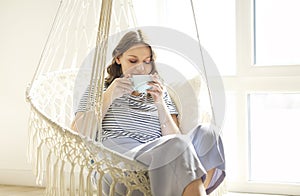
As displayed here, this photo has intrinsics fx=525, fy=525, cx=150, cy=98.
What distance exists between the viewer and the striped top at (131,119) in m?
2.25

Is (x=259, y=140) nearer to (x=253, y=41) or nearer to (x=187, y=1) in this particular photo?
(x=253, y=41)

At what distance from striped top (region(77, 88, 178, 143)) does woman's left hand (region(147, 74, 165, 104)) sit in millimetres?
42

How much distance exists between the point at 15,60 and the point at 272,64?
1.57 meters

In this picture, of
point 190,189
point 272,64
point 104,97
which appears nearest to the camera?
point 190,189

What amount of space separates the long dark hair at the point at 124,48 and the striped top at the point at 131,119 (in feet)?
0.47

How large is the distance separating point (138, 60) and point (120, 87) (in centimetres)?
16

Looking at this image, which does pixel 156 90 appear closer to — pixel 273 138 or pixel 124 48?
pixel 124 48

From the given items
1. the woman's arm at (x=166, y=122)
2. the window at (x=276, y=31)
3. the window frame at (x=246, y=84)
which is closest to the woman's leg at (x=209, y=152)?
the woman's arm at (x=166, y=122)

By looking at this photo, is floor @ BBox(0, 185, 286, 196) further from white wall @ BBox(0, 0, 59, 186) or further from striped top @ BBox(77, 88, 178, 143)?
striped top @ BBox(77, 88, 178, 143)

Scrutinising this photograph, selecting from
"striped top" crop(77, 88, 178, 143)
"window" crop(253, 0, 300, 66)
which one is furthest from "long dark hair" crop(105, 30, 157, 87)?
"window" crop(253, 0, 300, 66)

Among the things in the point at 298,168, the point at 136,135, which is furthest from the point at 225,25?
the point at 136,135

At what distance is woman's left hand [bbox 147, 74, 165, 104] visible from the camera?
7.39ft

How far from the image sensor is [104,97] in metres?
2.24

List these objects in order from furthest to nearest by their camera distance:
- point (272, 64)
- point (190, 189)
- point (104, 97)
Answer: point (272, 64) → point (104, 97) → point (190, 189)
